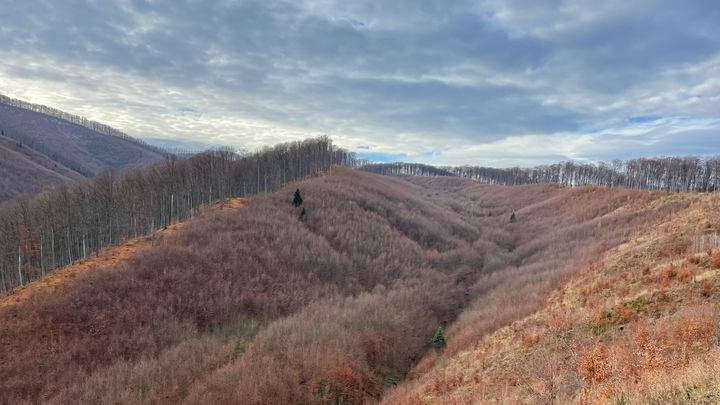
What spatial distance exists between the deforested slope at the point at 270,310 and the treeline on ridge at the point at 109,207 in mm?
13298

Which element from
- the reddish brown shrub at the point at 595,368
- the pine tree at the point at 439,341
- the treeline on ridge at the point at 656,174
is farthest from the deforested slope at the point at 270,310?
the treeline on ridge at the point at 656,174

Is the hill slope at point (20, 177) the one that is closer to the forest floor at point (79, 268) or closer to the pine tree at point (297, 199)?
the forest floor at point (79, 268)

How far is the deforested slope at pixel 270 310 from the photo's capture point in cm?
1677

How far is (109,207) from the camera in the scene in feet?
140

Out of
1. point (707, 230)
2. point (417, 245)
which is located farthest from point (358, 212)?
point (707, 230)

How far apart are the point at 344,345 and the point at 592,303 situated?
12.4 m

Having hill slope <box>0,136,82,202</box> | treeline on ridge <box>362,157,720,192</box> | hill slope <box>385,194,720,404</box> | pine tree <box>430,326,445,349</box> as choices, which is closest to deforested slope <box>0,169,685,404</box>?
pine tree <box>430,326,445,349</box>

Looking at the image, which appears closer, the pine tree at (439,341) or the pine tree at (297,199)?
the pine tree at (439,341)

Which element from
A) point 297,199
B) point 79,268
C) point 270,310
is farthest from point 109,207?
point 270,310

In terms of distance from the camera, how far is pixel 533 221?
6631cm

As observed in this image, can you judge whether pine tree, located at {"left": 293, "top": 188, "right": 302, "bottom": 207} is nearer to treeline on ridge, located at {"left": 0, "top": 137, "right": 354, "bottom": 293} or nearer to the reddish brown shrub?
treeline on ridge, located at {"left": 0, "top": 137, "right": 354, "bottom": 293}

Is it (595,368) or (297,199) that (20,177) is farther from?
(595,368)

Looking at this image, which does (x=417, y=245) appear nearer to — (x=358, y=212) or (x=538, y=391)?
(x=358, y=212)

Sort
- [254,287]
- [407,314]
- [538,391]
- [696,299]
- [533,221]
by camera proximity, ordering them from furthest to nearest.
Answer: [533,221]
[254,287]
[407,314]
[696,299]
[538,391]
